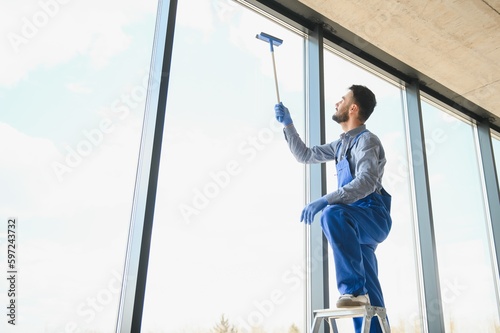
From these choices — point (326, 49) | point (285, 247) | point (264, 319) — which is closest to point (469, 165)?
point (326, 49)

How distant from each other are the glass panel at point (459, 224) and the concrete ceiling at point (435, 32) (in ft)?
1.87

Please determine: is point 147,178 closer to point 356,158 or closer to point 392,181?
point 356,158

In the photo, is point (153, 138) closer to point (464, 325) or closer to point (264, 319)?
point (264, 319)

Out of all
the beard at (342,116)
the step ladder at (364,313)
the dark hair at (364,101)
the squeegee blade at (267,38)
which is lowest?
the step ladder at (364,313)

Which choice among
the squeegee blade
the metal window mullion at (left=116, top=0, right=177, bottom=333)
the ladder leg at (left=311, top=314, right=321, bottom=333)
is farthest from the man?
the metal window mullion at (left=116, top=0, right=177, bottom=333)

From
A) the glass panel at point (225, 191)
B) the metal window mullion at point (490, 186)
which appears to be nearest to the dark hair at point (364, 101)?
the glass panel at point (225, 191)

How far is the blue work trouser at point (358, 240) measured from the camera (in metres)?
1.90

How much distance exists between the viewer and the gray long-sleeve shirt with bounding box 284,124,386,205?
205 cm

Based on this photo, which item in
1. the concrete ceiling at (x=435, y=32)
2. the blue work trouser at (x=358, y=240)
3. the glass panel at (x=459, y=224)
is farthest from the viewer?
the glass panel at (x=459, y=224)

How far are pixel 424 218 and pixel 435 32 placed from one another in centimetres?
150

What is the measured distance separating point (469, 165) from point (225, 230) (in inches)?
127

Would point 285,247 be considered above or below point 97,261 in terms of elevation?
above

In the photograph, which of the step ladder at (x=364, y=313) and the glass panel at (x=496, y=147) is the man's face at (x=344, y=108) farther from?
the glass panel at (x=496, y=147)

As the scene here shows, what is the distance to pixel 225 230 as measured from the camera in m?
2.75
